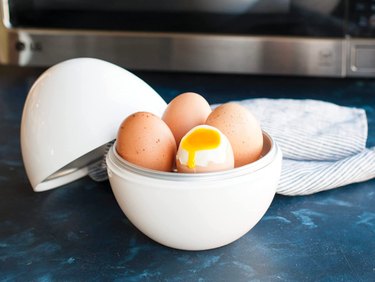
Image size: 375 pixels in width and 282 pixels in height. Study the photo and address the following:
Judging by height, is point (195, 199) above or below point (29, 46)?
above

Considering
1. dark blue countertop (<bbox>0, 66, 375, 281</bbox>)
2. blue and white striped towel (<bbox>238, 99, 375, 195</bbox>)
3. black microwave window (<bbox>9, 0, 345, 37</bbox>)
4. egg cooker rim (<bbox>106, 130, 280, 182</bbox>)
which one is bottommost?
dark blue countertop (<bbox>0, 66, 375, 281</bbox>)

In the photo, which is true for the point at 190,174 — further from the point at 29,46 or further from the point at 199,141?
the point at 29,46

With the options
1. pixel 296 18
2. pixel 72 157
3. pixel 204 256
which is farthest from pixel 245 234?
pixel 296 18

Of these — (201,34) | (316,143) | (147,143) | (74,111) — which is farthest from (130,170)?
(201,34)

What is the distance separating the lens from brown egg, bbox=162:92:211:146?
58cm

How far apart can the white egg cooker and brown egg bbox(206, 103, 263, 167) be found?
16 mm

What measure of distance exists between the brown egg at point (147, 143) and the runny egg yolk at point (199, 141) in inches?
0.8

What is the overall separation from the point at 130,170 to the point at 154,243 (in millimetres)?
99

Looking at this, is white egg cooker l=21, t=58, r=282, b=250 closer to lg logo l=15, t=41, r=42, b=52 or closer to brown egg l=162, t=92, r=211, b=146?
brown egg l=162, t=92, r=211, b=146

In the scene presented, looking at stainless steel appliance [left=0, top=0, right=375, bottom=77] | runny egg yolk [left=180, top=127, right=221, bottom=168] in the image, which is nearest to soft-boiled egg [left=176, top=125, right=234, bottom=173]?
runny egg yolk [left=180, top=127, right=221, bottom=168]

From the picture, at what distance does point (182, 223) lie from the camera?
1.72ft

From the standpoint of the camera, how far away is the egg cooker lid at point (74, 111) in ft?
2.06

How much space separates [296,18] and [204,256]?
63 cm

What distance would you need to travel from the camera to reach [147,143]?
1.71 ft
